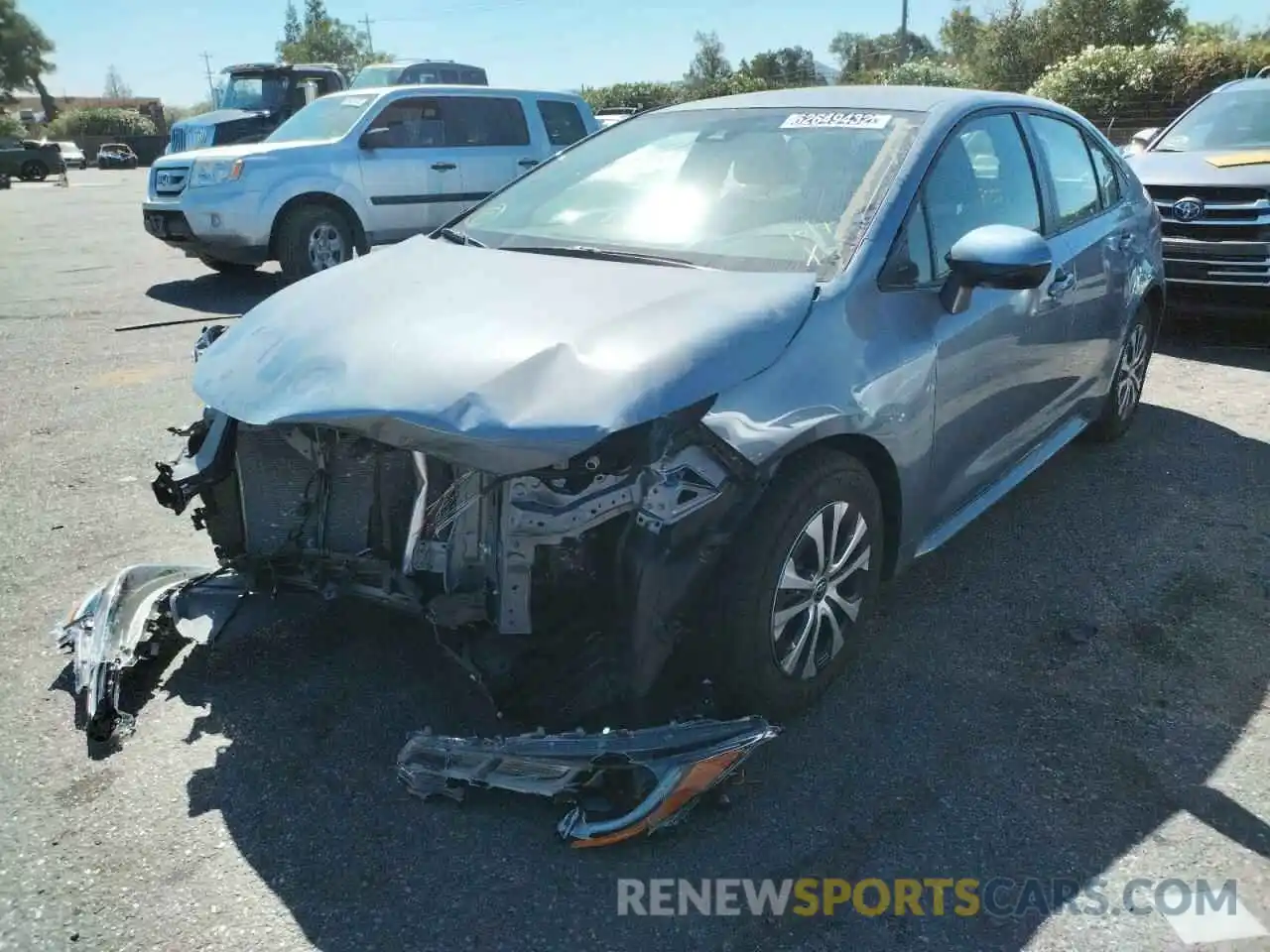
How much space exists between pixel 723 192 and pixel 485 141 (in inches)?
298

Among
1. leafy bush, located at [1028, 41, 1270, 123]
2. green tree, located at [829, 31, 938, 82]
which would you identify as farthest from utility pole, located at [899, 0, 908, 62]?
leafy bush, located at [1028, 41, 1270, 123]

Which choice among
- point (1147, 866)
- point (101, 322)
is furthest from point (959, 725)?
point (101, 322)

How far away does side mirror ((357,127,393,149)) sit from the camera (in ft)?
31.6

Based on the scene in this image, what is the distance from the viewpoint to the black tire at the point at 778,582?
2.59m

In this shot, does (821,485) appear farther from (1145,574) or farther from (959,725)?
(1145,574)

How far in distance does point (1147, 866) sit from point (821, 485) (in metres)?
1.20

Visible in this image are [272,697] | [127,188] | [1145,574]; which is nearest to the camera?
[272,697]

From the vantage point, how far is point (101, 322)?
27.9ft

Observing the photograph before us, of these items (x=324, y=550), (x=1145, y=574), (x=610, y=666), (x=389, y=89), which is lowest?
(x=1145, y=574)

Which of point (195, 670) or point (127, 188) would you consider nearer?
point (195, 670)

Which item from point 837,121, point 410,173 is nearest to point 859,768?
point 837,121

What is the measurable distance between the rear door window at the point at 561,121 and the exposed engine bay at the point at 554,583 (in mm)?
8657

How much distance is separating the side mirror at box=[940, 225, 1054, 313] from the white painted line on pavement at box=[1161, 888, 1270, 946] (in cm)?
173

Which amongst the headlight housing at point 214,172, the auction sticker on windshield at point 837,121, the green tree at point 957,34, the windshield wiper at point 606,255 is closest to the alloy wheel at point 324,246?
the headlight housing at point 214,172
